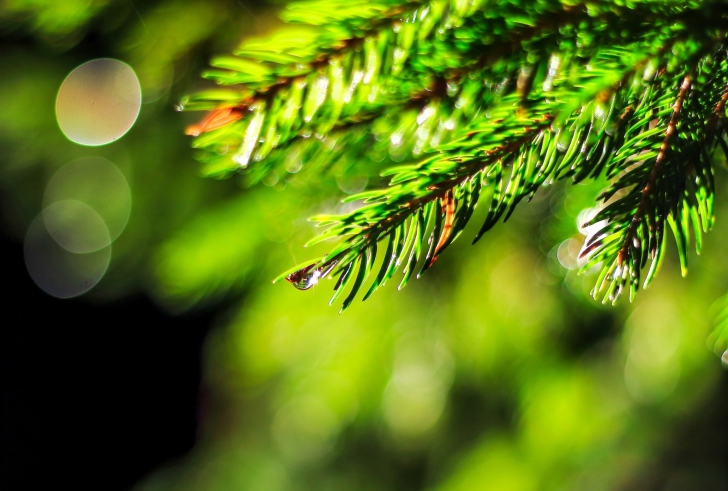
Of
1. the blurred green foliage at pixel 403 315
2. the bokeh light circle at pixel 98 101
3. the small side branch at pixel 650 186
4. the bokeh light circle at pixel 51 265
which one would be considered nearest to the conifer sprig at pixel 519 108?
the small side branch at pixel 650 186

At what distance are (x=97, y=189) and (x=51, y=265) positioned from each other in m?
0.82

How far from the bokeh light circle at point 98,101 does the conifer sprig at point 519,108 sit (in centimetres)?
79

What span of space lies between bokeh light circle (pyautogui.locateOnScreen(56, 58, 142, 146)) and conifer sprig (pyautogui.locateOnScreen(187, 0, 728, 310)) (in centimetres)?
79

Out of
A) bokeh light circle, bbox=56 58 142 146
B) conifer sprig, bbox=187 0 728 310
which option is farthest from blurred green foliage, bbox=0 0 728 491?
conifer sprig, bbox=187 0 728 310

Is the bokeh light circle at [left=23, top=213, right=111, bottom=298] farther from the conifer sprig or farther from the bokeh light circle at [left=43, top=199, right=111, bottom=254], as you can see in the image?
the conifer sprig

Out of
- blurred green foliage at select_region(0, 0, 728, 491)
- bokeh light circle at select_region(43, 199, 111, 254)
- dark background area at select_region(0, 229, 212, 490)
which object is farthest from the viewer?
dark background area at select_region(0, 229, 212, 490)

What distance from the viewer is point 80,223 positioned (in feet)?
3.95

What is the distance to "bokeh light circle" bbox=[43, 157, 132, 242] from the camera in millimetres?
991

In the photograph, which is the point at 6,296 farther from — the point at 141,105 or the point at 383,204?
the point at 383,204

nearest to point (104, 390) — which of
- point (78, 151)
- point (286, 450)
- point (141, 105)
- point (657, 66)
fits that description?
point (286, 450)

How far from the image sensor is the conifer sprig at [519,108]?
23cm

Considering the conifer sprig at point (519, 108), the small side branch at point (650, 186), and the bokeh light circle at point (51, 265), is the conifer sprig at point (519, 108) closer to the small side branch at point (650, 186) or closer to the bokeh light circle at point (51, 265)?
the small side branch at point (650, 186)

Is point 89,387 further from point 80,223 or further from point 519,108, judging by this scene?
point 519,108

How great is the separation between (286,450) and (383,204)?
1.08m
